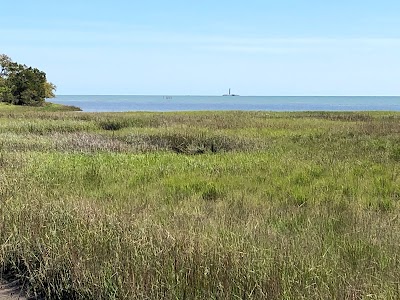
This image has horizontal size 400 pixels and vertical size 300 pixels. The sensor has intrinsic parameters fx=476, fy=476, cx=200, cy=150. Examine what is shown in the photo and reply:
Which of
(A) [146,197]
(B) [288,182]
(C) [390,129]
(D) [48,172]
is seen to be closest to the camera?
(A) [146,197]

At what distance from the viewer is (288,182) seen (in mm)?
10617

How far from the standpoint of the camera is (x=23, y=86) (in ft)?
257

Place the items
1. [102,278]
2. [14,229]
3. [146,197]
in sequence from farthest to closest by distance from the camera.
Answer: [146,197]
[14,229]
[102,278]

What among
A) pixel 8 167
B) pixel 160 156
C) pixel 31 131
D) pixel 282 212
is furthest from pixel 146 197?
pixel 31 131

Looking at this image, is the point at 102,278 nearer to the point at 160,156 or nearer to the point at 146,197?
the point at 146,197

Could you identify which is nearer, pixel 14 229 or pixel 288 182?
pixel 14 229

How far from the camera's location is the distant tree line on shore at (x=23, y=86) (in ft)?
253

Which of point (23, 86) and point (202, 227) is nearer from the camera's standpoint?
point (202, 227)

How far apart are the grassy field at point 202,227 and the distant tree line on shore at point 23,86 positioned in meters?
68.3

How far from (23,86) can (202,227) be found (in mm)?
78423

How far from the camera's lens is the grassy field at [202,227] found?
4672 millimetres

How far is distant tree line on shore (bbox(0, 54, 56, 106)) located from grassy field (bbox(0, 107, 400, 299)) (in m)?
68.3

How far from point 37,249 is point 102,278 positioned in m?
1.31

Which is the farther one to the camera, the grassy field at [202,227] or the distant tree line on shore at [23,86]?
the distant tree line on shore at [23,86]
